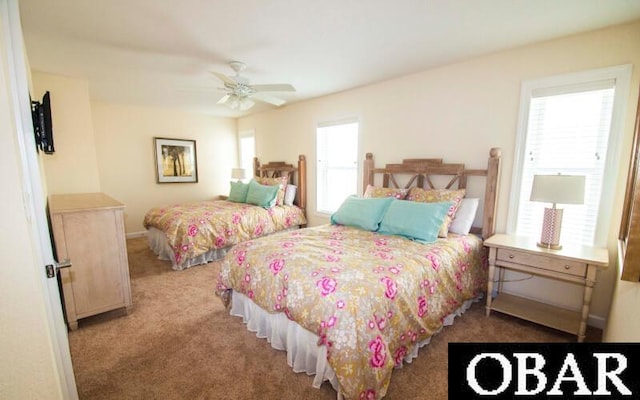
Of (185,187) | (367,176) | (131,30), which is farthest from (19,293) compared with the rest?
(185,187)

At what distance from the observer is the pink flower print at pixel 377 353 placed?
1406mm

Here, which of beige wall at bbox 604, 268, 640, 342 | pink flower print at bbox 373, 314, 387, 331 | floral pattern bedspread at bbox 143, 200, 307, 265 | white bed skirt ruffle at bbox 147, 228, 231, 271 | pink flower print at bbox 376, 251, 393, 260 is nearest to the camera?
beige wall at bbox 604, 268, 640, 342

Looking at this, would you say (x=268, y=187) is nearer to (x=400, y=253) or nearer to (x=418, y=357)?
(x=400, y=253)

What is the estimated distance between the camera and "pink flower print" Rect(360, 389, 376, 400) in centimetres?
136

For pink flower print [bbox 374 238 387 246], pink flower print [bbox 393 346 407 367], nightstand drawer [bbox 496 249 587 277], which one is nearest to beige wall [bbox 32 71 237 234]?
pink flower print [bbox 374 238 387 246]

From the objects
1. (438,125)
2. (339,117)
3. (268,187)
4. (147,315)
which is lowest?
(147,315)

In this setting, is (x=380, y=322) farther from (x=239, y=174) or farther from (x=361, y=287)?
(x=239, y=174)

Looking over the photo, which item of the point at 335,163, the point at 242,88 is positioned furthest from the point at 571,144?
the point at 242,88

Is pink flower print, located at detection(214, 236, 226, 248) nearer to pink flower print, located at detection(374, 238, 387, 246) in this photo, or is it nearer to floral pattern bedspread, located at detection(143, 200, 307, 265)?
floral pattern bedspread, located at detection(143, 200, 307, 265)

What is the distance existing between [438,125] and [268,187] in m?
2.71

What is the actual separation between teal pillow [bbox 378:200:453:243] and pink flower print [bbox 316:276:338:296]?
3.64 feet

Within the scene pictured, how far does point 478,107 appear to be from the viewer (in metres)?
2.70

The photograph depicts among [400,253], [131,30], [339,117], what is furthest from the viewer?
[339,117]

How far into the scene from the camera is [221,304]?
2625 millimetres
